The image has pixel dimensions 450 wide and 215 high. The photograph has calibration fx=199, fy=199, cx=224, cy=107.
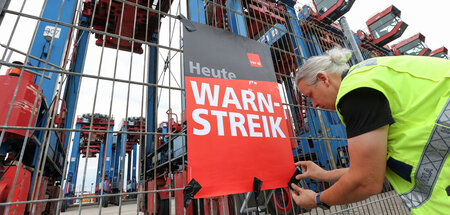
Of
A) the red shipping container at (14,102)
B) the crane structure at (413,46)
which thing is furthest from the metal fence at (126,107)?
the crane structure at (413,46)

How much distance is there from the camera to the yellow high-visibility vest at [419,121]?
73cm

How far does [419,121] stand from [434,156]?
0.13 metres

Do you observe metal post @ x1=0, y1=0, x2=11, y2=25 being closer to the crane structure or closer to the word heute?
the word heute

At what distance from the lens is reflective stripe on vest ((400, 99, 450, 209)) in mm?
718

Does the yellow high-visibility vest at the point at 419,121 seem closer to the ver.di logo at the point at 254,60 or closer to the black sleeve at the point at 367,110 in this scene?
the black sleeve at the point at 367,110

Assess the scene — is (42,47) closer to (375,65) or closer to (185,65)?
(185,65)

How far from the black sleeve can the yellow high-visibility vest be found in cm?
3

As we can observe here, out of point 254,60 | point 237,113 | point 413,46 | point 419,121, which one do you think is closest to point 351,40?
point 254,60

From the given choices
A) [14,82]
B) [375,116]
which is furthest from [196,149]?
[14,82]

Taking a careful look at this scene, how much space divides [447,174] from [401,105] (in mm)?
283

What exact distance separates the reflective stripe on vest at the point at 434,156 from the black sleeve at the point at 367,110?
15 centimetres

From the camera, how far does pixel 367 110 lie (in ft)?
2.55

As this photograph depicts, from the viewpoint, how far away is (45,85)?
298 cm

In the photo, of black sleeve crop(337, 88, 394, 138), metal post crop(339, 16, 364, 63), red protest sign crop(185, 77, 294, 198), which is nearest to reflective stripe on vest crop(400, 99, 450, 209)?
black sleeve crop(337, 88, 394, 138)
